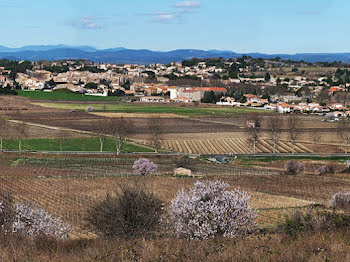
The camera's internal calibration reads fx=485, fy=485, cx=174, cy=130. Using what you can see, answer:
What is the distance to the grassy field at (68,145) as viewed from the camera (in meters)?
51.3

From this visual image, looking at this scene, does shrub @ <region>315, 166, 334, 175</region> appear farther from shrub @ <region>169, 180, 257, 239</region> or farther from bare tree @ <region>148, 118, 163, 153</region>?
shrub @ <region>169, 180, 257, 239</region>

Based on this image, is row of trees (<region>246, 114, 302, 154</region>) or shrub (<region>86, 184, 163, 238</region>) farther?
row of trees (<region>246, 114, 302, 154</region>)

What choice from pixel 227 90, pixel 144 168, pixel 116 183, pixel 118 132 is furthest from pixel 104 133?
pixel 227 90

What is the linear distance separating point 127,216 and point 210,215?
2.49m

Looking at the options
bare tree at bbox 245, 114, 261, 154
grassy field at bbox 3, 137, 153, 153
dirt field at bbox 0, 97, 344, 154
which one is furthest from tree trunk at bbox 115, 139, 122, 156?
bare tree at bbox 245, 114, 261, 154

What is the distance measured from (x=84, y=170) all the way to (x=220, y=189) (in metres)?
24.0

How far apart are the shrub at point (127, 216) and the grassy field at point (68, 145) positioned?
125 feet

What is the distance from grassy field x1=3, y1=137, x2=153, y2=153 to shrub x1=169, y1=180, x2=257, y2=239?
37.2m

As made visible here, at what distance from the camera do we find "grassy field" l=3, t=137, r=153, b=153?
51344 mm

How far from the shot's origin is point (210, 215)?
14.3 m

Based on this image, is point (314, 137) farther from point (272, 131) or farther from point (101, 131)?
point (101, 131)

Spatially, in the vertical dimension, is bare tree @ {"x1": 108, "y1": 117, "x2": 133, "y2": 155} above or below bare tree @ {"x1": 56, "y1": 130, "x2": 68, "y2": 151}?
above

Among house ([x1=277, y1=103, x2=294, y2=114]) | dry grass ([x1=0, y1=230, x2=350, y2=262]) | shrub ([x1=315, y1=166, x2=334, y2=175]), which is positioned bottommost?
house ([x1=277, y1=103, x2=294, y2=114])

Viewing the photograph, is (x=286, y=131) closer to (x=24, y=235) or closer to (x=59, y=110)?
(x=59, y=110)
